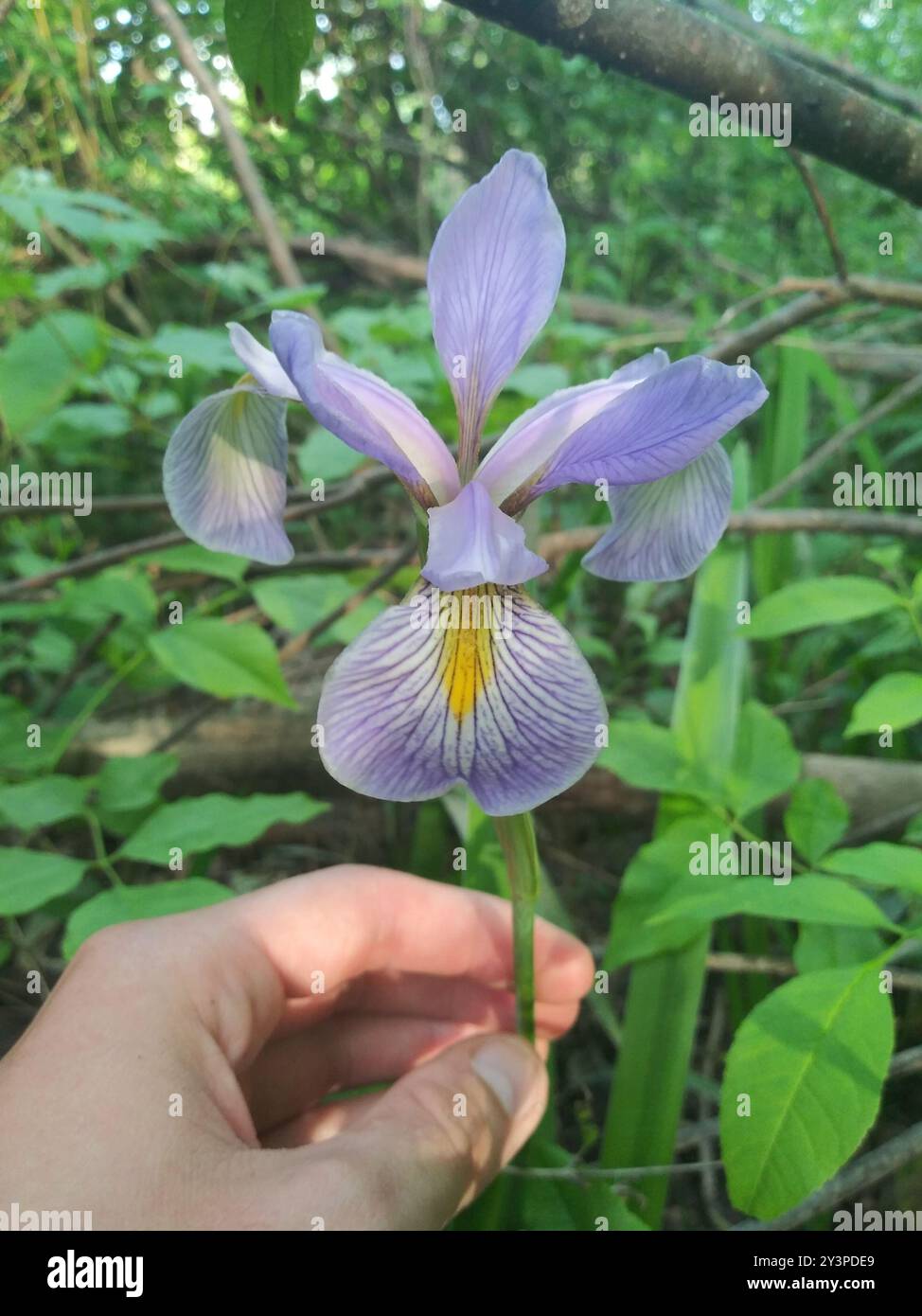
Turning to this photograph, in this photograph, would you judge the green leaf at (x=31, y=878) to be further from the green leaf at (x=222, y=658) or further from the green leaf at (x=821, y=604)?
the green leaf at (x=821, y=604)

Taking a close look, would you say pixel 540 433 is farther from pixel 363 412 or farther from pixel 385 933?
pixel 385 933

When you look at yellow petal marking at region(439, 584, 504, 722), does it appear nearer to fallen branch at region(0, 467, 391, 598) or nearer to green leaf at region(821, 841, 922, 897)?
green leaf at region(821, 841, 922, 897)

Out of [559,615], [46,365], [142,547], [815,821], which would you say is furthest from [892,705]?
[46,365]

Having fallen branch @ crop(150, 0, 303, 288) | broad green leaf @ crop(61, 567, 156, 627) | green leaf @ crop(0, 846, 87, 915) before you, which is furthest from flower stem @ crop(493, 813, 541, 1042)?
fallen branch @ crop(150, 0, 303, 288)
